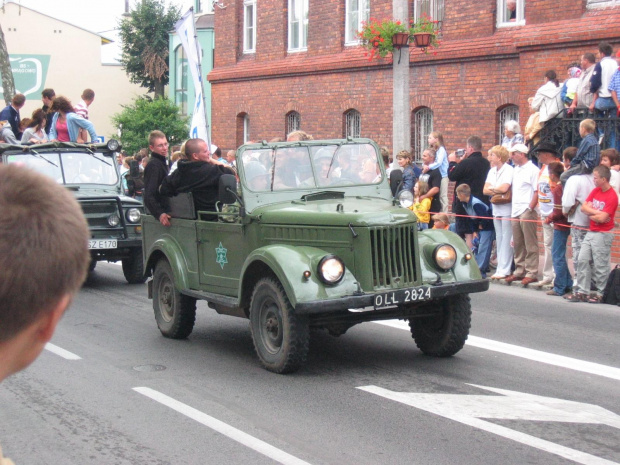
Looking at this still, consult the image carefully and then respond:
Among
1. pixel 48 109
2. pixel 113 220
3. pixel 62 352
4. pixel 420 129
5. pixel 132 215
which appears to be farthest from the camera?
pixel 420 129

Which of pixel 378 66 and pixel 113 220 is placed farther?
pixel 378 66

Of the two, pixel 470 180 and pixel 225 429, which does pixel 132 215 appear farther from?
pixel 225 429

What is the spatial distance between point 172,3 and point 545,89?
1834 inches

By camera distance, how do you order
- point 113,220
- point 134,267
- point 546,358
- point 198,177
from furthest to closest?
point 134,267 < point 113,220 < point 198,177 < point 546,358

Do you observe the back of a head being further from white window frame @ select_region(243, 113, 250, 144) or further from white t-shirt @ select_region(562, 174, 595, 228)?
white window frame @ select_region(243, 113, 250, 144)

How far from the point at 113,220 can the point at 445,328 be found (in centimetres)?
702

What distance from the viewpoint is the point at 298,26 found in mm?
28047

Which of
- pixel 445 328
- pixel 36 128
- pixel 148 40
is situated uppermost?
pixel 148 40

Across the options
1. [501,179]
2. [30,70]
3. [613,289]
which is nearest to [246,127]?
[501,179]

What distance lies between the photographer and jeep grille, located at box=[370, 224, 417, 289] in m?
7.79

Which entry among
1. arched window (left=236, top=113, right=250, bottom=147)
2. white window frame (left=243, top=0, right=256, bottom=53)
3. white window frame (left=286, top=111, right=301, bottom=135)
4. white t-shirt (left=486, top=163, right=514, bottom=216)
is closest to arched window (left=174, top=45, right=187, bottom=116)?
white window frame (left=243, top=0, right=256, bottom=53)

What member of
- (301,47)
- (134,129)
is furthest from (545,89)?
(134,129)

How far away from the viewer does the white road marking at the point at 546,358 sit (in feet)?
26.5

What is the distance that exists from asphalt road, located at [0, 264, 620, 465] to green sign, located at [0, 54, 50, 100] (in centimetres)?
5438
